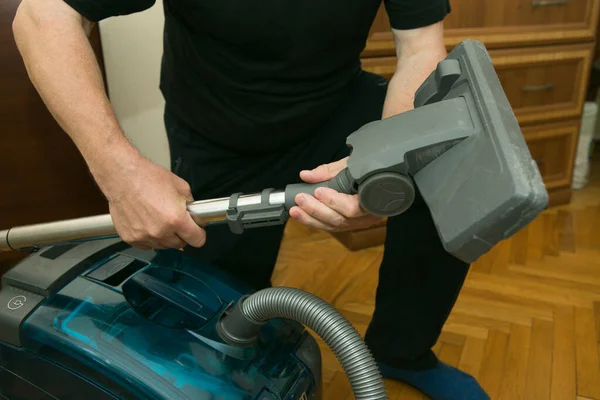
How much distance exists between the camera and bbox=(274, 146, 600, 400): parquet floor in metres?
0.93

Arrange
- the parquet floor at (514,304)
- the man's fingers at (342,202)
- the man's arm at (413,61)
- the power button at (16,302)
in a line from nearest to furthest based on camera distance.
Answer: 1. the man's fingers at (342,202)
2. the power button at (16,302)
3. the man's arm at (413,61)
4. the parquet floor at (514,304)

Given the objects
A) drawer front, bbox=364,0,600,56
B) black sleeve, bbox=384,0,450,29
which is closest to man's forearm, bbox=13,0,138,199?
black sleeve, bbox=384,0,450,29

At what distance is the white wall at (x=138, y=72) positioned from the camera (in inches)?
46.4

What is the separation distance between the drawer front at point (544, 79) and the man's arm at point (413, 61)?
0.73 meters

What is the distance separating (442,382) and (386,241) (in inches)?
10.1

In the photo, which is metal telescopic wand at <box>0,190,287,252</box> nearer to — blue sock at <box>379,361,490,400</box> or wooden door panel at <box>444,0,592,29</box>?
blue sock at <box>379,361,490,400</box>

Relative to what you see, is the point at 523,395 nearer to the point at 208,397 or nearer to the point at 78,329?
the point at 208,397

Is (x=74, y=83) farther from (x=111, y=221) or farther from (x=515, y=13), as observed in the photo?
(x=515, y=13)

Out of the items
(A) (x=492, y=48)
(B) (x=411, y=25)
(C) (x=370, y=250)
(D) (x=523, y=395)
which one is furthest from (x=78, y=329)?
(A) (x=492, y=48)

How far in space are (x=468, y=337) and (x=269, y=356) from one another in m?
0.57

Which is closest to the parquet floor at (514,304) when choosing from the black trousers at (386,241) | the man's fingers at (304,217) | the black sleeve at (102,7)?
the black trousers at (386,241)

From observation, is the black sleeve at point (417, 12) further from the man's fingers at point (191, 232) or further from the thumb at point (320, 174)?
the man's fingers at point (191, 232)

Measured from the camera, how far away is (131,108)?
1.25 metres

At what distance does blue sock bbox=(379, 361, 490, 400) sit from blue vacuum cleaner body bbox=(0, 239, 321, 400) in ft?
0.90
